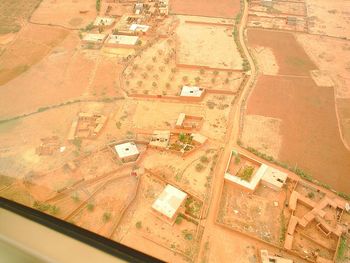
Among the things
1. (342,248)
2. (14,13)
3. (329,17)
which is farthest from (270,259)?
(14,13)

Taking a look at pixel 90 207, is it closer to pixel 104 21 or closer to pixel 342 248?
pixel 342 248

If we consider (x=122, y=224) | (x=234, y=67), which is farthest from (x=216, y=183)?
(x=234, y=67)

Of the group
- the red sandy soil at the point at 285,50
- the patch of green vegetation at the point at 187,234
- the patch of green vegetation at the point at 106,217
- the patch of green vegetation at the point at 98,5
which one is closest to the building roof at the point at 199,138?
the patch of green vegetation at the point at 187,234

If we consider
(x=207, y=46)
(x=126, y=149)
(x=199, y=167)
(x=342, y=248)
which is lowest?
(x=342, y=248)

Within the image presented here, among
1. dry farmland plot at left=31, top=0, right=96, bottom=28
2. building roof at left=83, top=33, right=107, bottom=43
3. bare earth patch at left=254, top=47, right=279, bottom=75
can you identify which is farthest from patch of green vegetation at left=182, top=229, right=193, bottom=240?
dry farmland plot at left=31, top=0, right=96, bottom=28

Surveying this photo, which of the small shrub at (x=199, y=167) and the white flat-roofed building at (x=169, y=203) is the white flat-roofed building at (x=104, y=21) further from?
the white flat-roofed building at (x=169, y=203)
